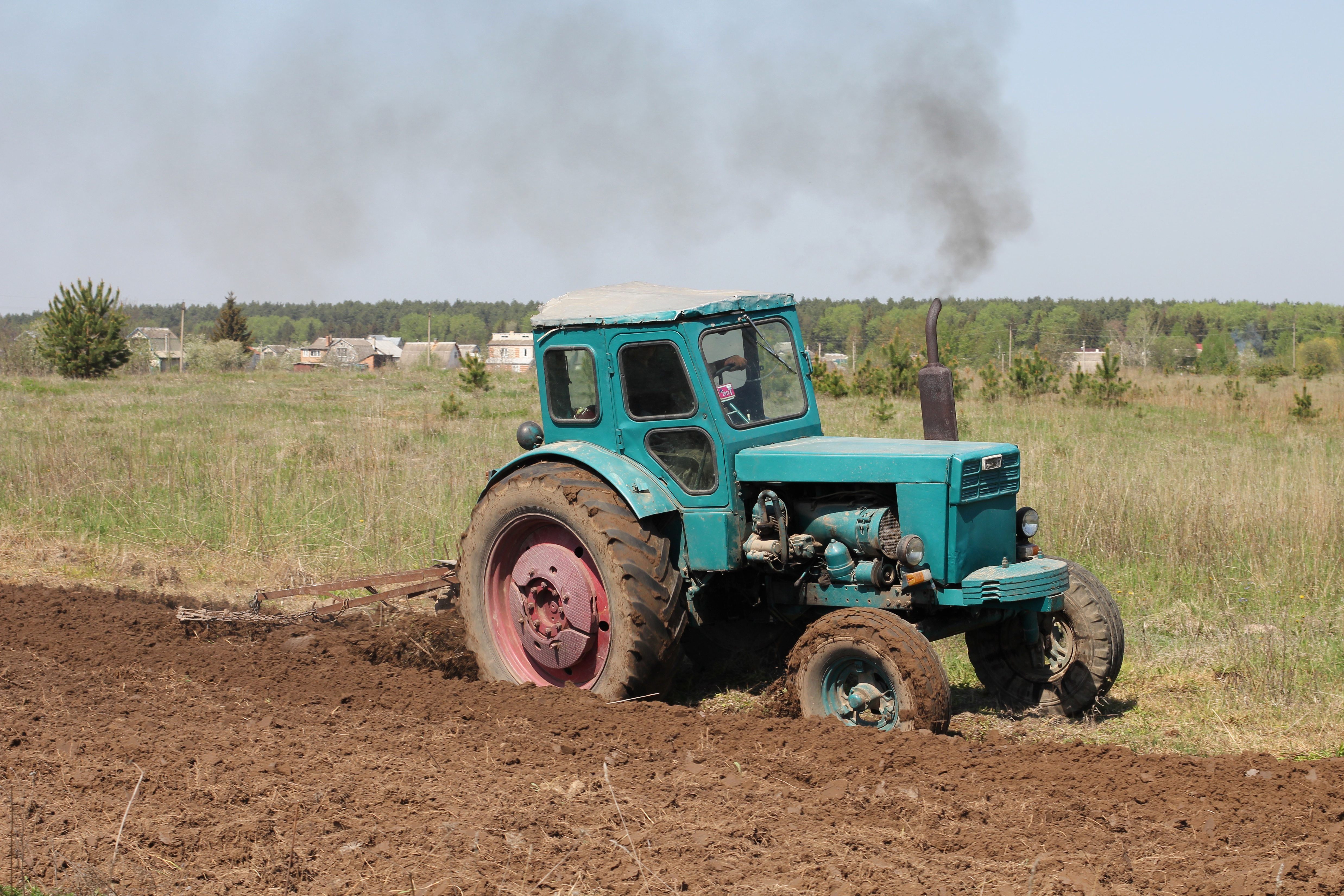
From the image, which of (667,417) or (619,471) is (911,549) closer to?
(667,417)

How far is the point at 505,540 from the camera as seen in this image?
20.0ft

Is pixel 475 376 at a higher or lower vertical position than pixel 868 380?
higher

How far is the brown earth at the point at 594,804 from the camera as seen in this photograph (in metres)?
3.36

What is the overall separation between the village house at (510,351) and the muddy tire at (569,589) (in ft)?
222

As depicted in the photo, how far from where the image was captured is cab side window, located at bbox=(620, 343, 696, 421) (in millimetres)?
5543

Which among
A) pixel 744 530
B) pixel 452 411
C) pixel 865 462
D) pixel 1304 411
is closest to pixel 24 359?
pixel 452 411

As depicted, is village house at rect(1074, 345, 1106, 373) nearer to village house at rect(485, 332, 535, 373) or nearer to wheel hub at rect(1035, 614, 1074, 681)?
village house at rect(485, 332, 535, 373)

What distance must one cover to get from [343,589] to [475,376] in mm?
23873

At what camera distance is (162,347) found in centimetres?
7994

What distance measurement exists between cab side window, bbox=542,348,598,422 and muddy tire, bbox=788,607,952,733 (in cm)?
177

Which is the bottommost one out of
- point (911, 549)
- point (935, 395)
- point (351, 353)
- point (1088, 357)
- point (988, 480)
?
point (911, 549)

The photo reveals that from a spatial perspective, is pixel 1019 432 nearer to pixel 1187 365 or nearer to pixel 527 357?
pixel 1187 365

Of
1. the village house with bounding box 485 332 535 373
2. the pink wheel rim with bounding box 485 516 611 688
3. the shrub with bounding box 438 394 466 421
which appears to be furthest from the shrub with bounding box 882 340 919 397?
the village house with bounding box 485 332 535 373

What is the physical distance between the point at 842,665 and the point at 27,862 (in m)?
3.26
